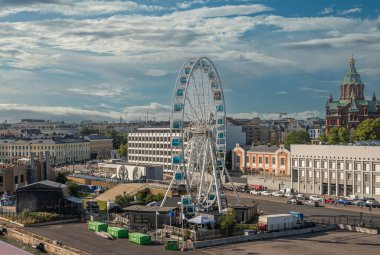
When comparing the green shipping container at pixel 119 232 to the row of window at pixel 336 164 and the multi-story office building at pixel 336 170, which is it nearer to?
the multi-story office building at pixel 336 170

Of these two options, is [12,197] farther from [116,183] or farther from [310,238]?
[310,238]

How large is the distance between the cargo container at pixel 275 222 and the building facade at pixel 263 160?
4445 cm

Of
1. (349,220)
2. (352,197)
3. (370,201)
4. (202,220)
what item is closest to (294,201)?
(352,197)

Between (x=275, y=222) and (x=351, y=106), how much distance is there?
288 feet

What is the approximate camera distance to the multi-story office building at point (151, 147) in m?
111

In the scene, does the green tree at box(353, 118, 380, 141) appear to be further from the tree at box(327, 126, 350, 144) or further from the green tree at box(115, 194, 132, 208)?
the green tree at box(115, 194, 132, 208)

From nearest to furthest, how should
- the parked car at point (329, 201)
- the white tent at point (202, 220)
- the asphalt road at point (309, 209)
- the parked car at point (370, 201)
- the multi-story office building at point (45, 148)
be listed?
the white tent at point (202, 220)
the asphalt road at point (309, 209)
the parked car at point (370, 201)
the parked car at point (329, 201)
the multi-story office building at point (45, 148)

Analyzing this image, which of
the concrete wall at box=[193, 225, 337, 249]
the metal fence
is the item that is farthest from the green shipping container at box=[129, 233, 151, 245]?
the metal fence

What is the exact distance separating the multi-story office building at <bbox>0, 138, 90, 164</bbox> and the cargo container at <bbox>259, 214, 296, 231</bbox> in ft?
324

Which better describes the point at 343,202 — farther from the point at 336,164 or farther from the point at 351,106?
the point at 351,106

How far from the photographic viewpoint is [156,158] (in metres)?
115

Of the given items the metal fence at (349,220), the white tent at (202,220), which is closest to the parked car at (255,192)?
the metal fence at (349,220)

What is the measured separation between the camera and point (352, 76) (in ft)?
487

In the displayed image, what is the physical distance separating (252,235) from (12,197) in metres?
36.8
